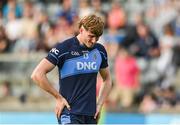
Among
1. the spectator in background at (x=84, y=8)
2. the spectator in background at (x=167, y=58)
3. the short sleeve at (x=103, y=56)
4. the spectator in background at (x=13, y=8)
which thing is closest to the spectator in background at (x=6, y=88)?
the spectator in background at (x=13, y=8)

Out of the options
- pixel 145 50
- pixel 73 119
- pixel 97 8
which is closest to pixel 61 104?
pixel 73 119

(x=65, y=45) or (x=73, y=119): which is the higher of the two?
(x=65, y=45)

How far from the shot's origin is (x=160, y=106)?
14.5m

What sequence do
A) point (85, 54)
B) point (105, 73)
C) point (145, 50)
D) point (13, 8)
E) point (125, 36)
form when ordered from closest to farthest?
point (85, 54), point (105, 73), point (145, 50), point (125, 36), point (13, 8)

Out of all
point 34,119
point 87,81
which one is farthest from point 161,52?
point 87,81

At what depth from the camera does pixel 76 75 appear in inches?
310

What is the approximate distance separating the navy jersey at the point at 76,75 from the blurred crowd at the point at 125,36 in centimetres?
624

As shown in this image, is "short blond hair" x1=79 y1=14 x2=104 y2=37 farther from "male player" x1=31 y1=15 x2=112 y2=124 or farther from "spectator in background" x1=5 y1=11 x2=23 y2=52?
"spectator in background" x1=5 y1=11 x2=23 y2=52

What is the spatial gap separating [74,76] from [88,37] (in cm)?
47

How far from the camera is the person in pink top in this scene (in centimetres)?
1502

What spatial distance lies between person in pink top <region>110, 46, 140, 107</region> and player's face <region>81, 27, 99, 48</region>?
23.5ft

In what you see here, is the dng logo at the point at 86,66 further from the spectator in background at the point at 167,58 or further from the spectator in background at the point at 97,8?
the spectator in background at the point at 97,8

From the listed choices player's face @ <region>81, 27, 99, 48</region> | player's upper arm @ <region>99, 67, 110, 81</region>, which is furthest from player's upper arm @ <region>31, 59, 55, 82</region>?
player's upper arm @ <region>99, 67, 110, 81</region>

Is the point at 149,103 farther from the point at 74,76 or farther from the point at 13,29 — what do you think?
the point at 74,76
